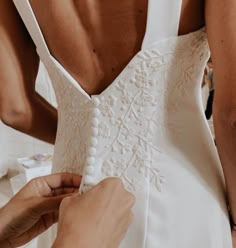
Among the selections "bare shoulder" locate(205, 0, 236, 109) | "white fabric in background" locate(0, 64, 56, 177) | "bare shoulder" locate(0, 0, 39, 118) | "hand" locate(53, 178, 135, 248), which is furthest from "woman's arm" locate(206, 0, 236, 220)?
"white fabric in background" locate(0, 64, 56, 177)

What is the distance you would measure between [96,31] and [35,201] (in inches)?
12.7

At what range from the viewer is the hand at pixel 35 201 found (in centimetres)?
73

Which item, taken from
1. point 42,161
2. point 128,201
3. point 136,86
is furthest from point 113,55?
point 42,161

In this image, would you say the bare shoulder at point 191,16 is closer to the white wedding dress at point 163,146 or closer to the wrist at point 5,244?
the white wedding dress at point 163,146

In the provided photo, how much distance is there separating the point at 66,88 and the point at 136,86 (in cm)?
15

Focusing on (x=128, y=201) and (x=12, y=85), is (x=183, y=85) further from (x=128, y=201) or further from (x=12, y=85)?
(x=12, y=85)

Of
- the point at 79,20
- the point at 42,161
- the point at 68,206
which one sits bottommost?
the point at 42,161

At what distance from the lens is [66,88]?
75 centimetres

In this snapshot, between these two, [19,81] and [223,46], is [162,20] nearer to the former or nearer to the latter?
[223,46]

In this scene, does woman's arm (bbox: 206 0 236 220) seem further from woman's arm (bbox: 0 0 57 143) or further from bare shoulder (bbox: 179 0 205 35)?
woman's arm (bbox: 0 0 57 143)

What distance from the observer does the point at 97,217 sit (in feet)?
1.83

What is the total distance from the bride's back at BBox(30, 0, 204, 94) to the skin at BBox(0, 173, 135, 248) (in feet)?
0.62

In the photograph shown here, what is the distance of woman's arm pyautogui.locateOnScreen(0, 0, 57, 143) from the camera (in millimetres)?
825

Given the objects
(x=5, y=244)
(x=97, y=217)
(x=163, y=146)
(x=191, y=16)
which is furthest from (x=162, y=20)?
(x=5, y=244)
